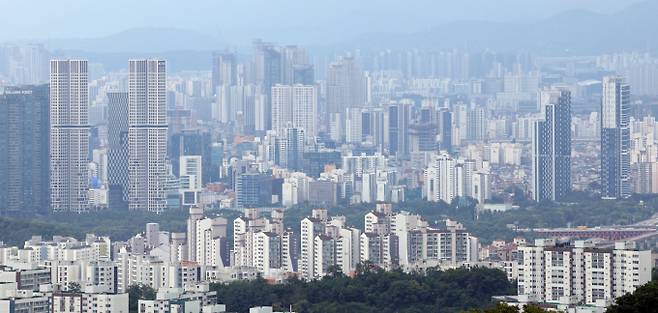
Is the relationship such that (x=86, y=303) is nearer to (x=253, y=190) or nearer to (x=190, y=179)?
(x=253, y=190)

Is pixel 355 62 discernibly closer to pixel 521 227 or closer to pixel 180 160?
pixel 180 160

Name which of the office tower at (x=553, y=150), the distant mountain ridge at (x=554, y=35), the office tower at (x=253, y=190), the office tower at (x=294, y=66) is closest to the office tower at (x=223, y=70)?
the office tower at (x=294, y=66)

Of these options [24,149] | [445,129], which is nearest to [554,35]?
[445,129]

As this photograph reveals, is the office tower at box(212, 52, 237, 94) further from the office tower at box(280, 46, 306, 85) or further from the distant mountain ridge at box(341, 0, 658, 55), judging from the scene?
the distant mountain ridge at box(341, 0, 658, 55)

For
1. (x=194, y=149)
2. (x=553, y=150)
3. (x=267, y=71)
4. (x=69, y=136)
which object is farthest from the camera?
(x=267, y=71)

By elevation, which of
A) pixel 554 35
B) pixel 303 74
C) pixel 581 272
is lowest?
pixel 581 272

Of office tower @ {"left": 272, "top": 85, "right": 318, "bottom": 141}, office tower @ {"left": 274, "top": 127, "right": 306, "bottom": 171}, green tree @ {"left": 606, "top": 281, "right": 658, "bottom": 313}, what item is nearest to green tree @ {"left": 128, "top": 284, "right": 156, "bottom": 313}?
green tree @ {"left": 606, "top": 281, "right": 658, "bottom": 313}
